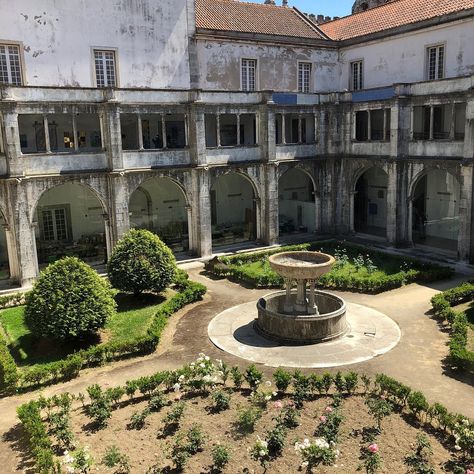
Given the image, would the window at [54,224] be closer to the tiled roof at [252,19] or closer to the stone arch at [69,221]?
the stone arch at [69,221]

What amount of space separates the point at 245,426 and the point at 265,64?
1038 inches

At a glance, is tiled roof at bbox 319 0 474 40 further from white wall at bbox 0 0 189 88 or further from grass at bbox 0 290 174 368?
grass at bbox 0 290 174 368

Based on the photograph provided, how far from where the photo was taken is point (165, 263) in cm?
2198

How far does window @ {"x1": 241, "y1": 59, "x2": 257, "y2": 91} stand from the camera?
33.2 m

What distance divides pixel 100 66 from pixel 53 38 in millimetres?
2680

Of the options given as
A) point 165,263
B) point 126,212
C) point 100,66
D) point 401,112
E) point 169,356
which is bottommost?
point 169,356

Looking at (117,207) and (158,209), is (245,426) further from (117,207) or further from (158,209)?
(158,209)

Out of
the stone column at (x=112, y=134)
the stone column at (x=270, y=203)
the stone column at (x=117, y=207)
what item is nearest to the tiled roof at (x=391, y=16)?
the stone column at (x=270, y=203)

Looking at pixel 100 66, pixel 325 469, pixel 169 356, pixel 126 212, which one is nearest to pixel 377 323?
pixel 169 356

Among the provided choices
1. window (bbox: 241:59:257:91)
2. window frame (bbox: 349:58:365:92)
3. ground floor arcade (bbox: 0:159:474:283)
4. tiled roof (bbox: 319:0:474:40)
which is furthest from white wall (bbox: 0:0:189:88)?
tiled roof (bbox: 319:0:474:40)

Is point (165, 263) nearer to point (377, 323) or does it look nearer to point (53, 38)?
point (377, 323)

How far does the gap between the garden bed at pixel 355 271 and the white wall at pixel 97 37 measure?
11348mm

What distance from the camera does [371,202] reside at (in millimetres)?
36938

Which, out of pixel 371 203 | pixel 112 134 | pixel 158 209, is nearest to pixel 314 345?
pixel 112 134
